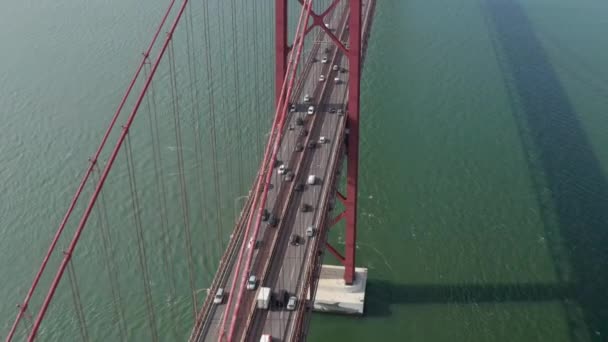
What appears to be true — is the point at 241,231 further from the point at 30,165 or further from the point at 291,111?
the point at 30,165

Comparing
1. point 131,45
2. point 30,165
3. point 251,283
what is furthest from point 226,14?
point 251,283

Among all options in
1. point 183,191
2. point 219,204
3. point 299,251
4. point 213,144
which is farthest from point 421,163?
point 299,251

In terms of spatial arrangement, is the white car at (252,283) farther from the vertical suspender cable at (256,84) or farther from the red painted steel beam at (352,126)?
the vertical suspender cable at (256,84)

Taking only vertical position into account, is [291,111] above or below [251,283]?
above

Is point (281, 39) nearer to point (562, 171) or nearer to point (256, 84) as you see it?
point (256, 84)

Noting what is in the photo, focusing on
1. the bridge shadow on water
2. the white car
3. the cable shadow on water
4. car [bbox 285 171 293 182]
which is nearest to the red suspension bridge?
the white car
